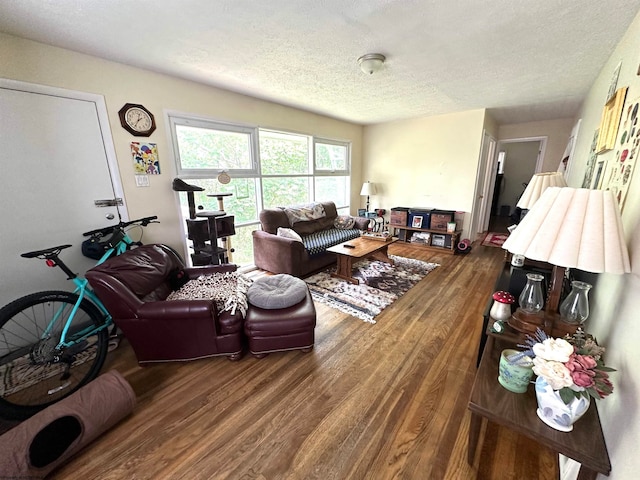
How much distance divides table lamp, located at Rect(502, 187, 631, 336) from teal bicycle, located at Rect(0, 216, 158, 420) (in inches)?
107

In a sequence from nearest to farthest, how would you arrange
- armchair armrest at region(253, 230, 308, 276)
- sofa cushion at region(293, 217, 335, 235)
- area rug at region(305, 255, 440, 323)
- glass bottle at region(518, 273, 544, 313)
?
1. glass bottle at region(518, 273, 544, 313)
2. area rug at region(305, 255, 440, 323)
3. armchair armrest at region(253, 230, 308, 276)
4. sofa cushion at region(293, 217, 335, 235)

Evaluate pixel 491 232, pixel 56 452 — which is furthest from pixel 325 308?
pixel 491 232

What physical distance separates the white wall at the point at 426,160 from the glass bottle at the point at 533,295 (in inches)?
146

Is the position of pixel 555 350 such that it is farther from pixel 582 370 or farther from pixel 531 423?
pixel 531 423

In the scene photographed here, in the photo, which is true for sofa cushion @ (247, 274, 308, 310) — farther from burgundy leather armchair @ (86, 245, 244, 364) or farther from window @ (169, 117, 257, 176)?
window @ (169, 117, 257, 176)

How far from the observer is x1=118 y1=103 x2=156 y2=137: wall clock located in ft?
7.90

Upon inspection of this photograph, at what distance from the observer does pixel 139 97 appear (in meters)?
2.49

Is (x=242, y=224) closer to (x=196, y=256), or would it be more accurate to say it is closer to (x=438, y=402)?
(x=196, y=256)

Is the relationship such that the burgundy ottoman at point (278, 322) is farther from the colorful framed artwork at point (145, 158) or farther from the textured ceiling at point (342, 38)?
the textured ceiling at point (342, 38)

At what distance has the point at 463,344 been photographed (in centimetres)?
213

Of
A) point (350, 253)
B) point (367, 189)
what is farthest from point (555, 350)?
point (367, 189)

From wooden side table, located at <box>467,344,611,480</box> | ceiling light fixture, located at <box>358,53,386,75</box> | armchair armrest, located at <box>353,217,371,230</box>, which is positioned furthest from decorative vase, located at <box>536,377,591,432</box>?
armchair armrest, located at <box>353,217,371,230</box>

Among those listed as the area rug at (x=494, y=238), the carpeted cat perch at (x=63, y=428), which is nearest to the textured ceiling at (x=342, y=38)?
the carpeted cat perch at (x=63, y=428)

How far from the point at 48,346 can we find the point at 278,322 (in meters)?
1.59
